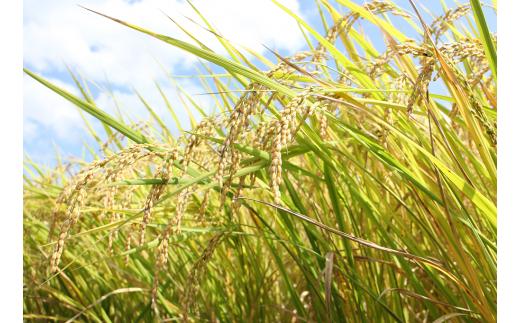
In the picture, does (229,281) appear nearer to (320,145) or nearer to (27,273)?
(320,145)

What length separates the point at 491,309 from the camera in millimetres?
1354

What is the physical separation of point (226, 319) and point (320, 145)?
1.20 metres

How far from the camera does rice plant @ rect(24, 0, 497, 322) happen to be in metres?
1.22

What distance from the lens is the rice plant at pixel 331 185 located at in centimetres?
122

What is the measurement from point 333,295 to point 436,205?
0.47m

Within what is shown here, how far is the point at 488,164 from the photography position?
1.29 m

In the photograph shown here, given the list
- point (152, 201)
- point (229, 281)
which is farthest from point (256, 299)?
point (152, 201)

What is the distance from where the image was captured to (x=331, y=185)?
1649 mm
